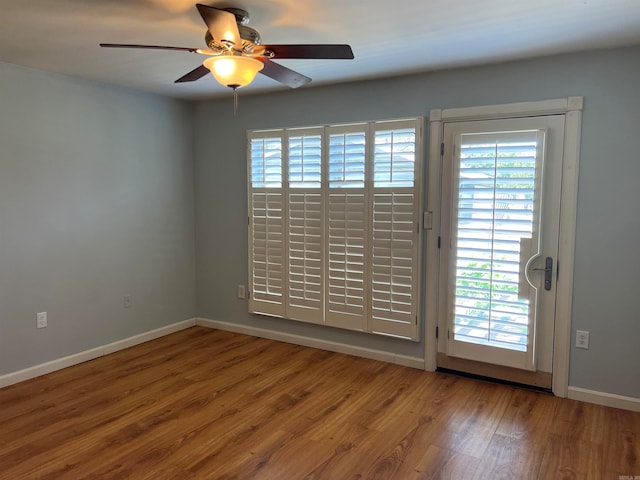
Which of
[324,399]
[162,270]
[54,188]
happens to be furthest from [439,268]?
[54,188]

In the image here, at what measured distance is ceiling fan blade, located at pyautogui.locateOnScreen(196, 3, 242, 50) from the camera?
6.18 feet

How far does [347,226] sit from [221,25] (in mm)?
2230

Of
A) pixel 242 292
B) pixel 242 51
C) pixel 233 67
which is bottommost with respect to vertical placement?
pixel 242 292

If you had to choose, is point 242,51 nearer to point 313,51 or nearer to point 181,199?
point 313,51

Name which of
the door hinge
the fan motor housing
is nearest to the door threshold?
the door hinge

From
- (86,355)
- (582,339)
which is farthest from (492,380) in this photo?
(86,355)

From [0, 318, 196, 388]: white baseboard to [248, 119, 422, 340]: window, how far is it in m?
0.90

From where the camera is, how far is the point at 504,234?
10.7 ft

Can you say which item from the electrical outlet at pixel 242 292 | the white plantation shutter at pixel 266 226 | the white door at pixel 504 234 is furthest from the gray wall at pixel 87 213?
the white door at pixel 504 234

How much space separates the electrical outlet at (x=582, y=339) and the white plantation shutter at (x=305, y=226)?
2012 mm

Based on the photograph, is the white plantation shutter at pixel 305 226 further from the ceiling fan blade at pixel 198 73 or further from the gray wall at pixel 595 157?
the ceiling fan blade at pixel 198 73

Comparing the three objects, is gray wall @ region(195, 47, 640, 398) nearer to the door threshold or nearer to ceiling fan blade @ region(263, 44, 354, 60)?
the door threshold

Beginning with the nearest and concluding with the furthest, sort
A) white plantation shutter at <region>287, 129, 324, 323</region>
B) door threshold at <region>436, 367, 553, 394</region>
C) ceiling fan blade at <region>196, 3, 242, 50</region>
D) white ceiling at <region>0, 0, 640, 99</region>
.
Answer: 1. ceiling fan blade at <region>196, 3, 242, 50</region>
2. white ceiling at <region>0, 0, 640, 99</region>
3. door threshold at <region>436, 367, 553, 394</region>
4. white plantation shutter at <region>287, 129, 324, 323</region>

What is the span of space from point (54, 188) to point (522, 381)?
3.82 meters
